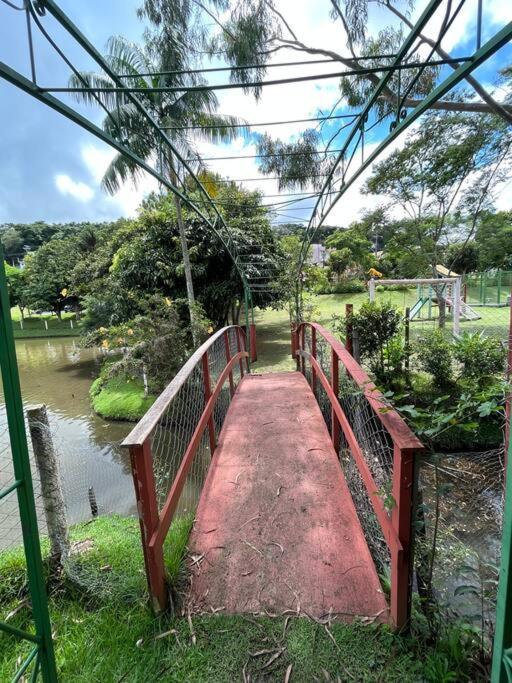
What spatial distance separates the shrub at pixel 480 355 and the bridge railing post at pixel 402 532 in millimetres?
5000

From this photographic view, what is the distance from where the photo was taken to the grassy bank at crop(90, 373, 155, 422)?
29.4ft

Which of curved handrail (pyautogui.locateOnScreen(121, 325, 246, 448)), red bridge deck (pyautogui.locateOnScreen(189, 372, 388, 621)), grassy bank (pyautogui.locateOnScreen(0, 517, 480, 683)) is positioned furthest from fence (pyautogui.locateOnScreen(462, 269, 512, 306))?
grassy bank (pyautogui.locateOnScreen(0, 517, 480, 683))

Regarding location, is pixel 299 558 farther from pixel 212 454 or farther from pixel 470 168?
pixel 470 168

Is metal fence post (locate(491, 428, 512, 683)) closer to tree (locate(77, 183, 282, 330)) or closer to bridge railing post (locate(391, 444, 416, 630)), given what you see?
bridge railing post (locate(391, 444, 416, 630))

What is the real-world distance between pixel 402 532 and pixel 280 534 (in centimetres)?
83

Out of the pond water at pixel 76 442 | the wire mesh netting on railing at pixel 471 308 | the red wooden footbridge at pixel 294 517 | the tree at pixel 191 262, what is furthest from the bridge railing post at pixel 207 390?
the wire mesh netting on railing at pixel 471 308

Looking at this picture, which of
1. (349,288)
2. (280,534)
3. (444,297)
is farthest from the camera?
(349,288)

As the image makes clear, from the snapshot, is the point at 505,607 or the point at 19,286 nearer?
the point at 505,607

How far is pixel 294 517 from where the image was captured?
2016 mm

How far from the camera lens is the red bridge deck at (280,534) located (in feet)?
4.95

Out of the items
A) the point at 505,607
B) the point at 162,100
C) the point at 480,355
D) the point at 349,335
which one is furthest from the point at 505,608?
the point at 162,100

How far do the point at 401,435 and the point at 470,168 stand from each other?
11.2 m

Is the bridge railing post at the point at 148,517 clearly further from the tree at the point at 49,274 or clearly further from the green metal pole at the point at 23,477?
the tree at the point at 49,274

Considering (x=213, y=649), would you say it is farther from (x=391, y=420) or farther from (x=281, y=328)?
(x=281, y=328)
